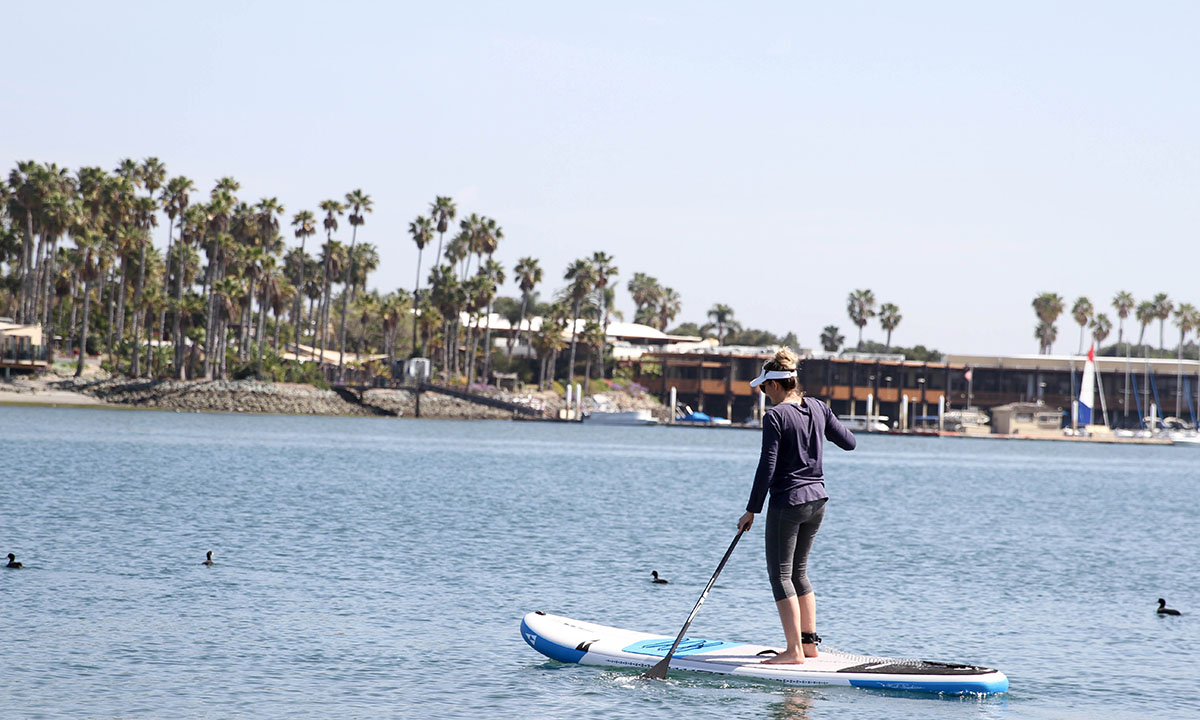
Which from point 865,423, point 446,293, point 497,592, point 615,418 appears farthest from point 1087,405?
point 497,592

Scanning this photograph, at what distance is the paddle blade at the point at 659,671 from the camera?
13.6 m

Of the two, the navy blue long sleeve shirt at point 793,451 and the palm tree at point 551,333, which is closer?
the navy blue long sleeve shirt at point 793,451

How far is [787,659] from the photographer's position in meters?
13.0

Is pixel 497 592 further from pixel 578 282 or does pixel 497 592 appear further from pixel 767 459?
pixel 578 282

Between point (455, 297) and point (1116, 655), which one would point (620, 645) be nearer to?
point (1116, 655)

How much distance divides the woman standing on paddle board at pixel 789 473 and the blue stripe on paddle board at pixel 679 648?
1.75m

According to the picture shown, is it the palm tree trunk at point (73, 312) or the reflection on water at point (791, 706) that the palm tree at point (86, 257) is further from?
the reflection on water at point (791, 706)

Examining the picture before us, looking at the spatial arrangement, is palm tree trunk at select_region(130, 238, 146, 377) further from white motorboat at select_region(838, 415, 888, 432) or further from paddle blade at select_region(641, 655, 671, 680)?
paddle blade at select_region(641, 655, 671, 680)

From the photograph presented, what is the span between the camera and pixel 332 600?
739 inches

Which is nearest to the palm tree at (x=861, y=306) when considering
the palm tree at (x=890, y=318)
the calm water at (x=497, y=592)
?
the palm tree at (x=890, y=318)

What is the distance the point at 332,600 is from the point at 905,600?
27.6 feet

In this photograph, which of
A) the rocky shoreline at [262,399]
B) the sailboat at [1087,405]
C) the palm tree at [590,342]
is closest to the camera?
the rocky shoreline at [262,399]

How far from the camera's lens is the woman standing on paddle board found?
11711 millimetres

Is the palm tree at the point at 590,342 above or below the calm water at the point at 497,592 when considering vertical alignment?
above
